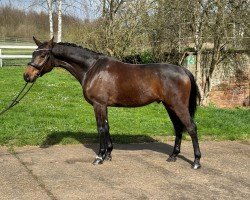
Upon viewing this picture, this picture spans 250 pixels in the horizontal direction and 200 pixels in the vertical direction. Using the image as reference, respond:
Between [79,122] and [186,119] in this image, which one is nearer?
[186,119]

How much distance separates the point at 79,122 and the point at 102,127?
303 centimetres

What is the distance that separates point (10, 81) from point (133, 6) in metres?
5.38

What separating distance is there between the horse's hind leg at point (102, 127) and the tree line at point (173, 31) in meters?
6.97

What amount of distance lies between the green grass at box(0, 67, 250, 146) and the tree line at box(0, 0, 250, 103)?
2.55m

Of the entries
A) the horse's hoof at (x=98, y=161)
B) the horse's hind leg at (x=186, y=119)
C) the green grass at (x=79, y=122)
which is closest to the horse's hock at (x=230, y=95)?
the green grass at (x=79, y=122)

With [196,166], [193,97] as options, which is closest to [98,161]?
[196,166]

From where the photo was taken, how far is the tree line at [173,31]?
12.3 meters

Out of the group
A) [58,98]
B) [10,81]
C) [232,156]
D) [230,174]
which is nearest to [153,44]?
[58,98]

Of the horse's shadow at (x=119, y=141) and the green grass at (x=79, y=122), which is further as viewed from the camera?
the green grass at (x=79, y=122)

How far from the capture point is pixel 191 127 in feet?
20.4

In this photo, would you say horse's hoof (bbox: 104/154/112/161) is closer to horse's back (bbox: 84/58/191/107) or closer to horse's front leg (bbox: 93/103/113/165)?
horse's front leg (bbox: 93/103/113/165)

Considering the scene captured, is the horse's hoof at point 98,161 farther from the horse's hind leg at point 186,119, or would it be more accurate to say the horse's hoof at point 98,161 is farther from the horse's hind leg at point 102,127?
the horse's hind leg at point 186,119

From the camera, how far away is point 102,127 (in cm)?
639

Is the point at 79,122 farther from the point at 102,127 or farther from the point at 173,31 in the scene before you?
the point at 173,31
